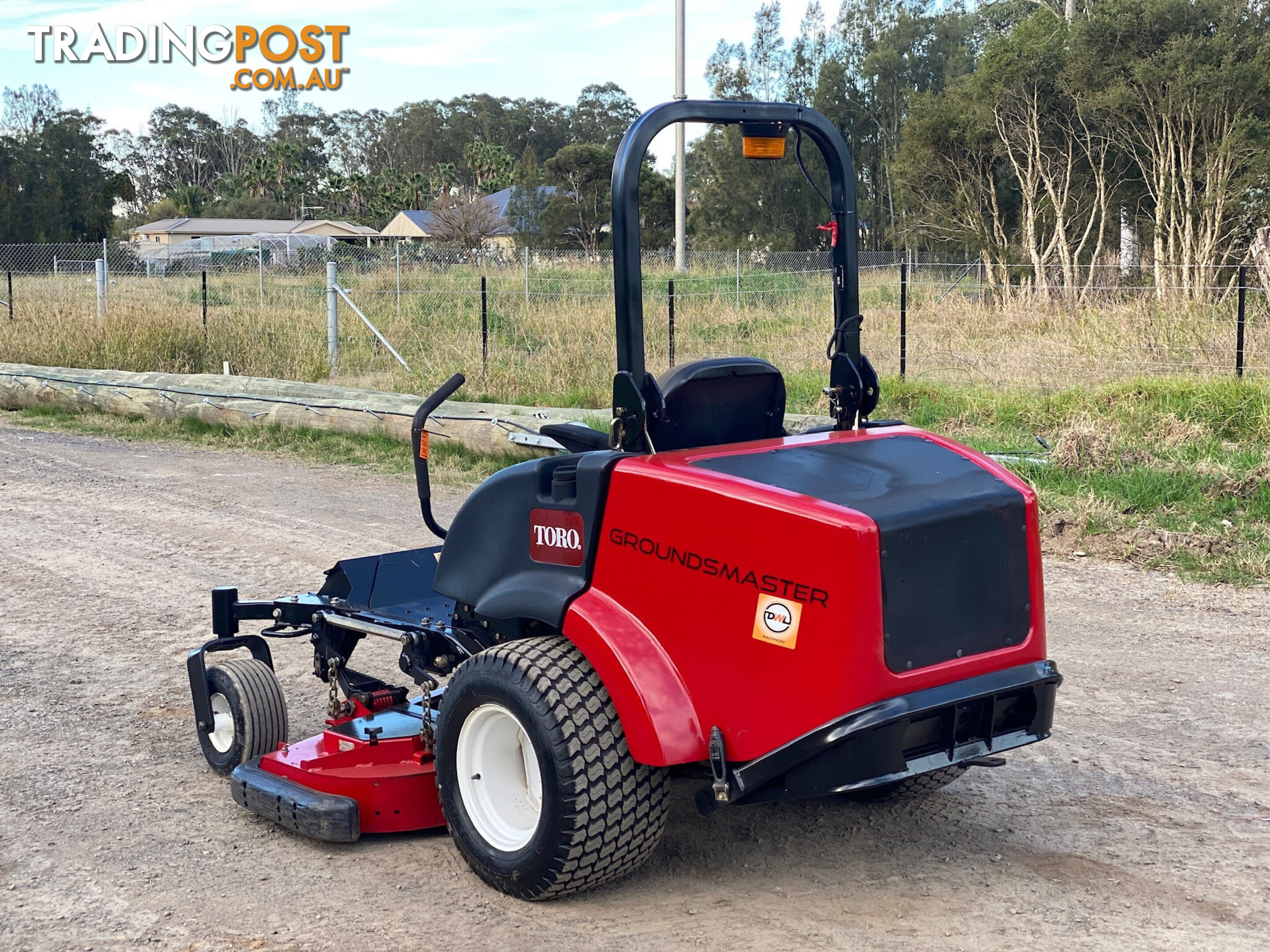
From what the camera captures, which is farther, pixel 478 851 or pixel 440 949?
pixel 478 851

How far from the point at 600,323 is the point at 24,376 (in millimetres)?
7057

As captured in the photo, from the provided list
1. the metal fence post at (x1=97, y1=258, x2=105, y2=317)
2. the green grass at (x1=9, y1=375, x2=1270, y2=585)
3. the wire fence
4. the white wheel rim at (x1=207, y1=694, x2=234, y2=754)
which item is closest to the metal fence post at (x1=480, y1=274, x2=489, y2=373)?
the wire fence

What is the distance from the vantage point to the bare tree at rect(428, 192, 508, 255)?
47.8m

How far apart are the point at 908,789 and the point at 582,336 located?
12.3m

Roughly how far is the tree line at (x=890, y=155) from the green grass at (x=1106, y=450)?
3.43 metres

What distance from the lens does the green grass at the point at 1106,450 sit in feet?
26.2

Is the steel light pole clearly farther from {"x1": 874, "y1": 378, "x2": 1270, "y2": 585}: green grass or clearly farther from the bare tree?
the bare tree

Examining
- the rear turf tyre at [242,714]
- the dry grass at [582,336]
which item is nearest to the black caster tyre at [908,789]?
the rear turf tyre at [242,714]

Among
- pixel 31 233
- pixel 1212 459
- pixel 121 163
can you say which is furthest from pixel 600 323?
pixel 121 163

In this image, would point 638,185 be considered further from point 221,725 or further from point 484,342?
point 484,342

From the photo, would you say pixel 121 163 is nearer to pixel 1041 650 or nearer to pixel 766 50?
pixel 766 50

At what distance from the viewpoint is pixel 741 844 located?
4.19 m

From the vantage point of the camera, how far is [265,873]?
3990 mm

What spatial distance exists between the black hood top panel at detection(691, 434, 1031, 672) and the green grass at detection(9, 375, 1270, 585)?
171 inches
